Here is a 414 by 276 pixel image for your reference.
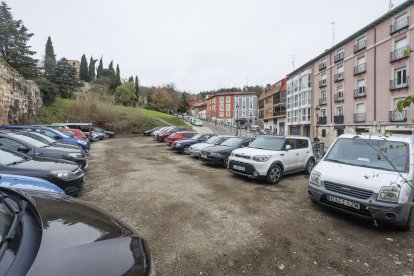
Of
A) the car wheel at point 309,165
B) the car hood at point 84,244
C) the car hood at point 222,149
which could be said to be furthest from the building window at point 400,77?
the car hood at point 84,244

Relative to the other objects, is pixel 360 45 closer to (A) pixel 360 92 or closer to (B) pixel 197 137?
(A) pixel 360 92

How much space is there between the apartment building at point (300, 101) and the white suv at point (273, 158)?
28.5 m

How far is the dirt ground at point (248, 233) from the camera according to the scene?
9.70 ft

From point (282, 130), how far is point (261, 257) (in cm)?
4755

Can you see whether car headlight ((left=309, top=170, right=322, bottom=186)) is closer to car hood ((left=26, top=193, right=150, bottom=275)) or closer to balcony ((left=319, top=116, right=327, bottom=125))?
car hood ((left=26, top=193, right=150, bottom=275))

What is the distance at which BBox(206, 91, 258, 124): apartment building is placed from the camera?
232 ft

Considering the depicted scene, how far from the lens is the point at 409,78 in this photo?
61.7 ft

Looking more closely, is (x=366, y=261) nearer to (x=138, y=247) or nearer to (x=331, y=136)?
(x=138, y=247)

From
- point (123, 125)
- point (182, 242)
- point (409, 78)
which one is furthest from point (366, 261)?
point (123, 125)

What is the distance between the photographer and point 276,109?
49312 millimetres

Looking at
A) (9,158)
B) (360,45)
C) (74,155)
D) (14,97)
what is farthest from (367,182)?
(360,45)

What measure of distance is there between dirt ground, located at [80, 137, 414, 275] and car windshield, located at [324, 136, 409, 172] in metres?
1.18

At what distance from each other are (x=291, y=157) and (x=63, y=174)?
673 cm

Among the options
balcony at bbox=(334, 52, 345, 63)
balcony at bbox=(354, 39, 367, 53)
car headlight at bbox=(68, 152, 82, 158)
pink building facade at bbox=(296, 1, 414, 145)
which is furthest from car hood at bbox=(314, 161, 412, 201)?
balcony at bbox=(334, 52, 345, 63)
